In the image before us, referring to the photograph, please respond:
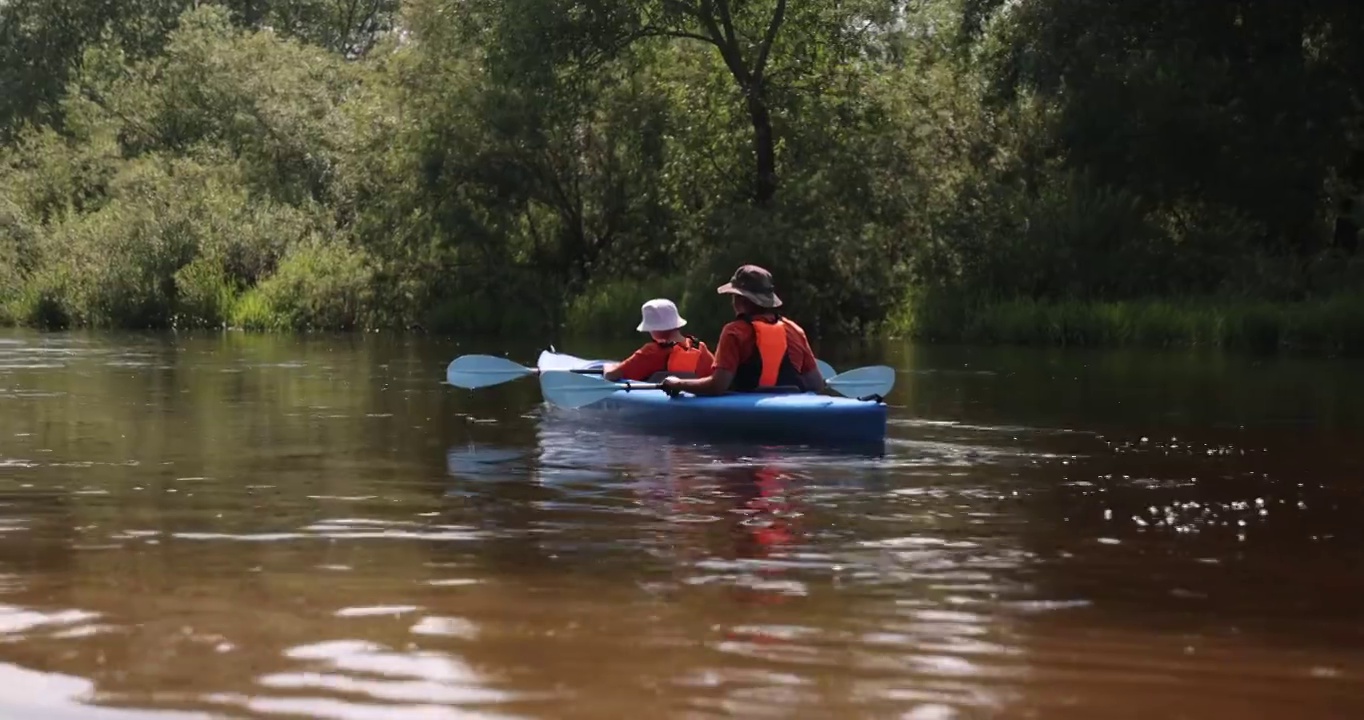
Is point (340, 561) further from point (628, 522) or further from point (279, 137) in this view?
point (279, 137)

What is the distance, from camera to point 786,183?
2931cm

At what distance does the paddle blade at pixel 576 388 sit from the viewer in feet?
39.5

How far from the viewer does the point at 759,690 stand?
4590mm

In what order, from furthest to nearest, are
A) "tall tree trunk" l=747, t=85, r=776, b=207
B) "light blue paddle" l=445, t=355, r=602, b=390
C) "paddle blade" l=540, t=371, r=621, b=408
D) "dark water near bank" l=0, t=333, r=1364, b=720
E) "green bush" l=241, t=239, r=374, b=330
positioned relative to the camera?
"green bush" l=241, t=239, r=374, b=330, "tall tree trunk" l=747, t=85, r=776, b=207, "light blue paddle" l=445, t=355, r=602, b=390, "paddle blade" l=540, t=371, r=621, b=408, "dark water near bank" l=0, t=333, r=1364, b=720

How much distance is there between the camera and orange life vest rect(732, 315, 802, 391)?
11242 mm

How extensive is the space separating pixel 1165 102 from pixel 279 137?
21.4 m

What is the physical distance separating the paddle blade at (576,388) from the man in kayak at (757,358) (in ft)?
2.18

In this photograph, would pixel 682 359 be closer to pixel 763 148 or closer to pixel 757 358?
pixel 757 358

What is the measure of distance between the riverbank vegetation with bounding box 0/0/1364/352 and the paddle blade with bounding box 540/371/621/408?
43.8 ft

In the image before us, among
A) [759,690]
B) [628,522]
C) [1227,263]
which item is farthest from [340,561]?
[1227,263]

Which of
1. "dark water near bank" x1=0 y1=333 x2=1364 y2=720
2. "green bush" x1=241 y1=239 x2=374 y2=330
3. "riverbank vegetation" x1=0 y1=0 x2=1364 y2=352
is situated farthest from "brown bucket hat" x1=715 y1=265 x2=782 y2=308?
"green bush" x1=241 y1=239 x2=374 y2=330

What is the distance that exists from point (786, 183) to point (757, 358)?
59.9 ft

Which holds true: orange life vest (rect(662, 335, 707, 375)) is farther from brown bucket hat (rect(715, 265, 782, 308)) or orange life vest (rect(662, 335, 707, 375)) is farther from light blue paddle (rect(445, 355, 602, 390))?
light blue paddle (rect(445, 355, 602, 390))

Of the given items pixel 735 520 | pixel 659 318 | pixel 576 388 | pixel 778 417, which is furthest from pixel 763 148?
pixel 735 520
